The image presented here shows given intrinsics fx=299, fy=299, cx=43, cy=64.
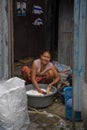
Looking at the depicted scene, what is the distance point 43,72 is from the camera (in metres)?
6.12

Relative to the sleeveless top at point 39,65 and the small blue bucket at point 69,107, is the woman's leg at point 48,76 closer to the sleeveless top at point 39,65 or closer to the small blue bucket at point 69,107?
the sleeveless top at point 39,65

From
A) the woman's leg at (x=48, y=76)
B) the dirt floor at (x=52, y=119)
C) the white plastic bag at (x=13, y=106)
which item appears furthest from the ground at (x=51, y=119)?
the woman's leg at (x=48, y=76)

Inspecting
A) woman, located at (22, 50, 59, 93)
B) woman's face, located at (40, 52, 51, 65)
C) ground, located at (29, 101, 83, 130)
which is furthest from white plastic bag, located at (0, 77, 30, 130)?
woman's face, located at (40, 52, 51, 65)

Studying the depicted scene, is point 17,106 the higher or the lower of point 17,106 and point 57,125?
the higher

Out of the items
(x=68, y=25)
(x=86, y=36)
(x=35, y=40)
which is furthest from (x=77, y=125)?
(x=35, y=40)

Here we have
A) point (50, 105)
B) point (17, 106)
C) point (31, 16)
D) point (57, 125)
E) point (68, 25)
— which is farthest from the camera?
point (31, 16)

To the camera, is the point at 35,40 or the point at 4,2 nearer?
the point at 4,2

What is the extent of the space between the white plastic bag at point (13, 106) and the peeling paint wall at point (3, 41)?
0.44 meters

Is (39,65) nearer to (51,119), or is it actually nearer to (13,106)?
(51,119)

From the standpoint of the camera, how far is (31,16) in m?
9.77

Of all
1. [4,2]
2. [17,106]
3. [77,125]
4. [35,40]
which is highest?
[4,2]

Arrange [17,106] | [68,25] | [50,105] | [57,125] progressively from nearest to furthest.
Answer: [17,106] < [57,125] < [50,105] < [68,25]

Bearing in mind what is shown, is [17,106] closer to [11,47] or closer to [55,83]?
[11,47]

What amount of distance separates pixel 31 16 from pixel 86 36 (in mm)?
5643
